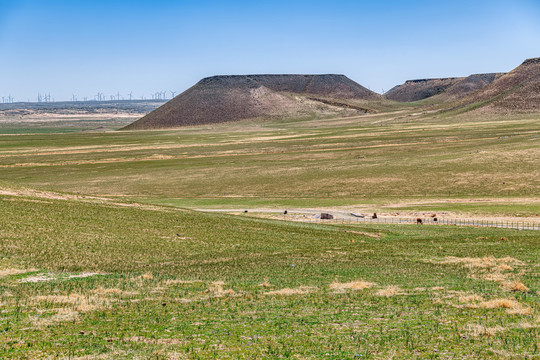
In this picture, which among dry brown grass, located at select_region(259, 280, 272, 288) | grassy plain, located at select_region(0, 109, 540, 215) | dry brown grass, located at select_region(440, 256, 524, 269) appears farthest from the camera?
grassy plain, located at select_region(0, 109, 540, 215)

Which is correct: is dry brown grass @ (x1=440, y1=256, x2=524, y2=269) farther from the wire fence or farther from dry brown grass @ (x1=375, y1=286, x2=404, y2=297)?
the wire fence

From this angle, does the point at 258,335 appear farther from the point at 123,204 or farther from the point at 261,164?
the point at 261,164

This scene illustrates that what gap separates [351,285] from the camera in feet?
86.4

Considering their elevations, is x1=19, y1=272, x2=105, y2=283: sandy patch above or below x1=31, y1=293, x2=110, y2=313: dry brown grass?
below

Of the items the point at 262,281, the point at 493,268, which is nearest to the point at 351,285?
the point at 262,281

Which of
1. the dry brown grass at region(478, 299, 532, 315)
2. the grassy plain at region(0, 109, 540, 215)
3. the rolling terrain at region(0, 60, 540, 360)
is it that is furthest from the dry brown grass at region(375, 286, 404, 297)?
the grassy plain at region(0, 109, 540, 215)

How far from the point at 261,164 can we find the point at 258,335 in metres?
103

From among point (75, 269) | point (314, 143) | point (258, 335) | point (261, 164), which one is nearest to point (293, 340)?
point (258, 335)

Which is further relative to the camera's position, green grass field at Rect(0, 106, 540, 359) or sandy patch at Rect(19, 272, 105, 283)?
sandy patch at Rect(19, 272, 105, 283)

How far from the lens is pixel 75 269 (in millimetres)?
29859

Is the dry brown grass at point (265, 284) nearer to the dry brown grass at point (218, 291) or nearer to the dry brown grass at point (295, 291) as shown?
the dry brown grass at point (295, 291)

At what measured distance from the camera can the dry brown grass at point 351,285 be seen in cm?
2584

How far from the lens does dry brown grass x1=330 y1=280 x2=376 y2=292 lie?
25841 mm

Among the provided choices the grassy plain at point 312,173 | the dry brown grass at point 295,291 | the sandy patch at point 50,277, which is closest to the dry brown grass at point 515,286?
the dry brown grass at point 295,291
